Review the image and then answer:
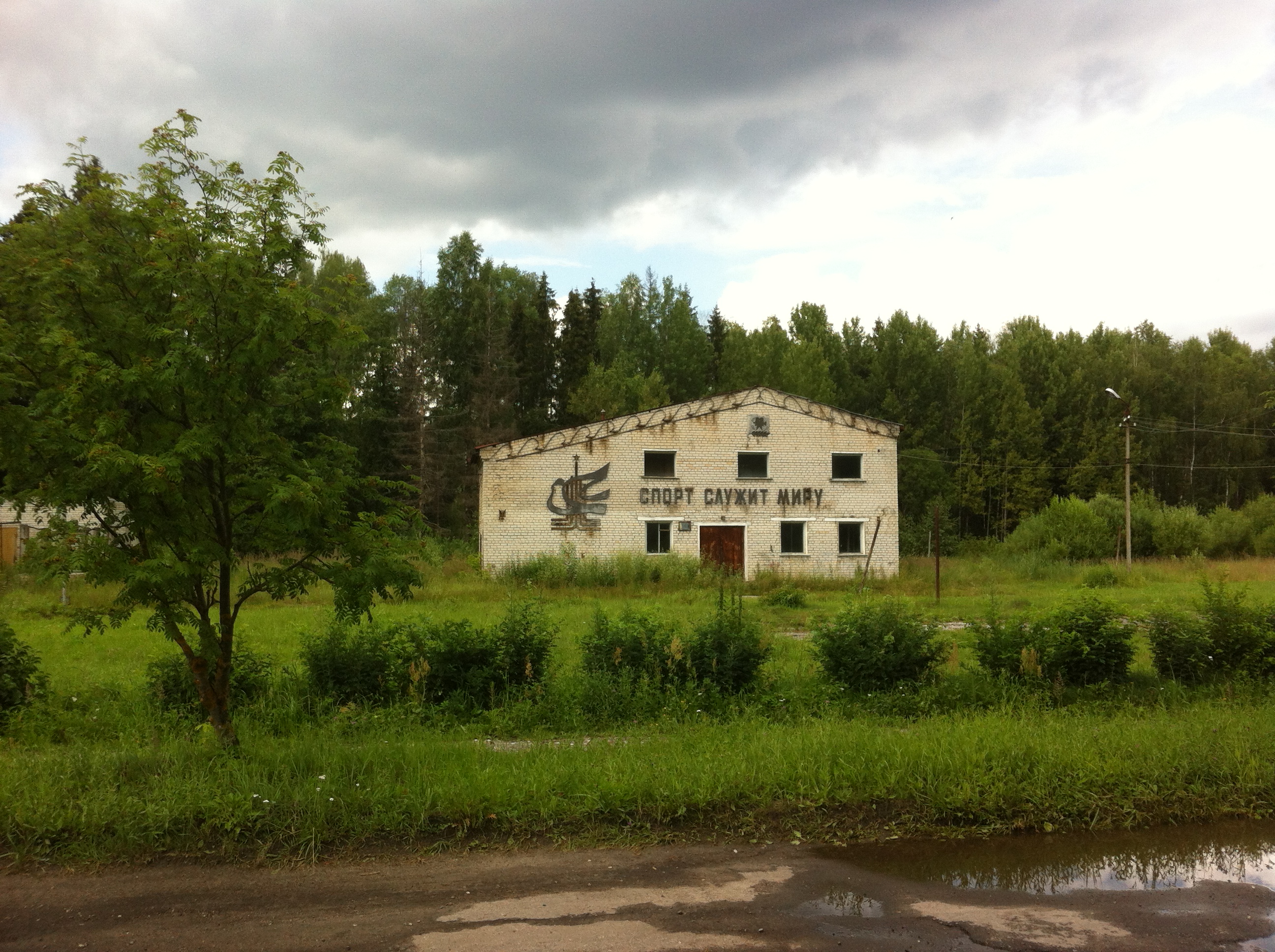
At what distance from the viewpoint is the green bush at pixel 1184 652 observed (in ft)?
32.9

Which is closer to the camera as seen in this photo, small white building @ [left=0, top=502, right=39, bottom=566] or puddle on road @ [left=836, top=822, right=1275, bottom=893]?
puddle on road @ [left=836, top=822, right=1275, bottom=893]

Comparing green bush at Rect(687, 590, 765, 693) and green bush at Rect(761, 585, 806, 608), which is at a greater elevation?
green bush at Rect(687, 590, 765, 693)

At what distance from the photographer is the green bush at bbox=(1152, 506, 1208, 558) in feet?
131

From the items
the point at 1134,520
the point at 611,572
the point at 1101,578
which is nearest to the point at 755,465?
the point at 611,572

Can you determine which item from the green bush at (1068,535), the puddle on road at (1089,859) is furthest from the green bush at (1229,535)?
the puddle on road at (1089,859)

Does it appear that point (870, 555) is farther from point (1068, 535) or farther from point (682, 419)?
point (1068, 535)

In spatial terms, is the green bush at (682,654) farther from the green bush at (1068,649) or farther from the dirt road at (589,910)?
the dirt road at (589,910)

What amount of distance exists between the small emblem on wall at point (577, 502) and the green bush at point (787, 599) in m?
7.35

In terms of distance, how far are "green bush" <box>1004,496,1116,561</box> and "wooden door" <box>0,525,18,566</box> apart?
3810cm

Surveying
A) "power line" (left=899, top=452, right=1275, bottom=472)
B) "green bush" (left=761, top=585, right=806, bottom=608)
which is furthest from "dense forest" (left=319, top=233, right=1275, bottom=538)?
"green bush" (left=761, top=585, right=806, bottom=608)

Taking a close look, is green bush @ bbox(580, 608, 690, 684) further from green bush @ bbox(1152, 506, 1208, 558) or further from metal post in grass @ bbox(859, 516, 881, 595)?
green bush @ bbox(1152, 506, 1208, 558)

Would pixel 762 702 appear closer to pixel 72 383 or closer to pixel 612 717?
pixel 612 717

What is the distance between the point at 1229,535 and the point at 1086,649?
40.2 m

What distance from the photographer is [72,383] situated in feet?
19.5
